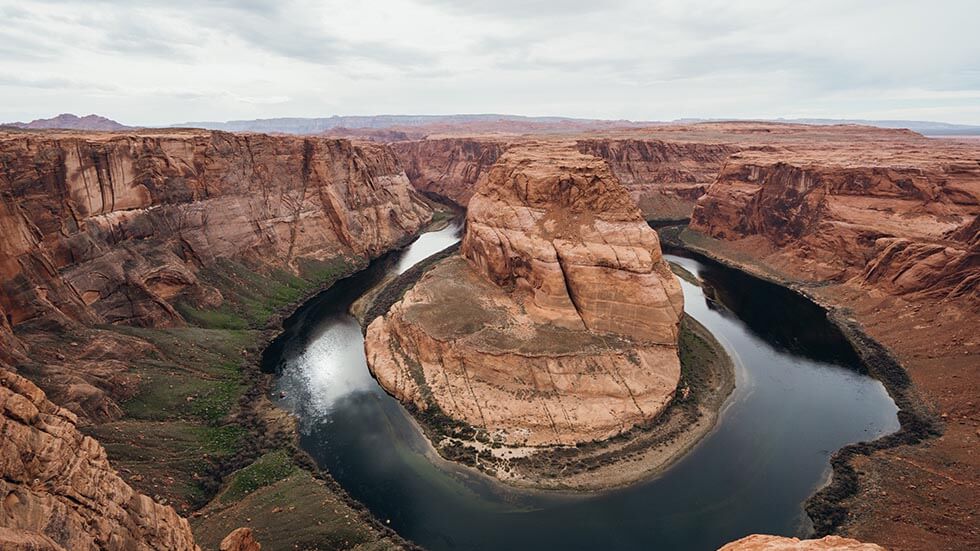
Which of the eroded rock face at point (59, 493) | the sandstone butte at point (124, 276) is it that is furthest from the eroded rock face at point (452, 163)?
the eroded rock face at point (59, 493)

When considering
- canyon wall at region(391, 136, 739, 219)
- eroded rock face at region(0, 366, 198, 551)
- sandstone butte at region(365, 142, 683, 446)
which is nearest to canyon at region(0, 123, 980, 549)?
eroded rock face at region(0, 366, 198, 551)

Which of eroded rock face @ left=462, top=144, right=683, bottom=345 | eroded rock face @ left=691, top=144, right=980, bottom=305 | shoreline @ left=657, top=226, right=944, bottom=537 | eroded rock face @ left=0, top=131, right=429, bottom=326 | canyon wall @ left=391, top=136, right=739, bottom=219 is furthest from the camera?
canyon wall @ left=391, top=136, right=739, bottom=219

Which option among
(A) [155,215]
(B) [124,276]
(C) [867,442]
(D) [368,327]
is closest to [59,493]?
(B) [124,276]

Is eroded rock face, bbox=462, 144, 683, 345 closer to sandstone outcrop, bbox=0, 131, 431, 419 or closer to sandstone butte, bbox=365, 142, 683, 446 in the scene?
sandstone butte, bbox=365, 142, 683, 446

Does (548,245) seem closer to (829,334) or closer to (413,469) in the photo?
(413,469)

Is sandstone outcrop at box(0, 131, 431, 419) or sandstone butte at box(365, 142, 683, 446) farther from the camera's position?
sandstone butte at box(365, 142, 683, 446)

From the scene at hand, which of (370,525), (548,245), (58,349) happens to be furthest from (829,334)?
(58,349)

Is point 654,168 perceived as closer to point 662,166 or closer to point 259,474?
point 662,166
